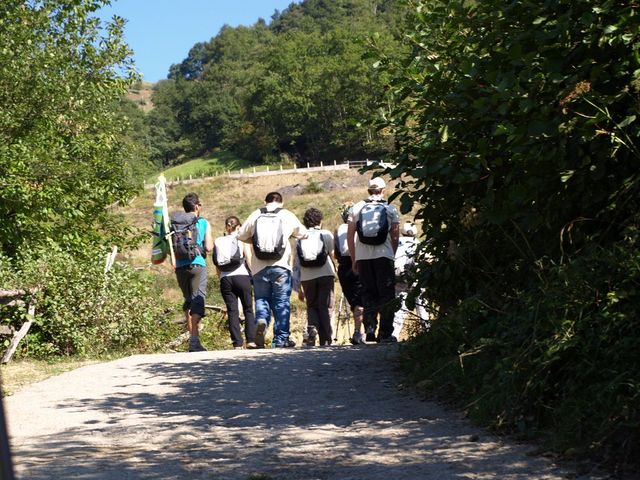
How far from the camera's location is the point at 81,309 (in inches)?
492

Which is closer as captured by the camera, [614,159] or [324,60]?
[614,159]

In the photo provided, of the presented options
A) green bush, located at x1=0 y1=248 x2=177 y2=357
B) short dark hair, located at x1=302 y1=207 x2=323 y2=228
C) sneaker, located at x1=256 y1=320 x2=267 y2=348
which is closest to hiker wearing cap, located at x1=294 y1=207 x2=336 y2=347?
short dark hair, located at x1=302 y1=207 x2=323 y2=228

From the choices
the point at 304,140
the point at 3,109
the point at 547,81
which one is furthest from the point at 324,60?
the point at 547,81

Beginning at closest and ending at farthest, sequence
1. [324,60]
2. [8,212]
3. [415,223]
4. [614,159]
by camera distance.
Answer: [614,159], [415,223], [8,212], [324,60]

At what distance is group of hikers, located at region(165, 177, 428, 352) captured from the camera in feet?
38.1

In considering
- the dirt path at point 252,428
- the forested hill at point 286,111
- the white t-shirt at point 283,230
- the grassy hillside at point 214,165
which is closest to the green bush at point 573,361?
the dirt path at point 252,428

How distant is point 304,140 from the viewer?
13412 cm

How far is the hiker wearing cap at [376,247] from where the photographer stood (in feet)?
37.7

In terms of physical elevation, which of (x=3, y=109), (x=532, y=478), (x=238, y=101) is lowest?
(x=532, y=478)

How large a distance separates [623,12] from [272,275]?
24.0ft

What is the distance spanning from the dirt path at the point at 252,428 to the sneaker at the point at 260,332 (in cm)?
260

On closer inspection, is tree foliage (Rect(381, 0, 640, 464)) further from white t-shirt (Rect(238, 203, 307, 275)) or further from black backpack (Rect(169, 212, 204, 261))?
black backpack (Rect(169, 212, 204, 261))

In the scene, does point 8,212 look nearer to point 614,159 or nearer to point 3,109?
point 3,109

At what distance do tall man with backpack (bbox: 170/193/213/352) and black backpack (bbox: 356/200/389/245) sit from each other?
79.9 inches
